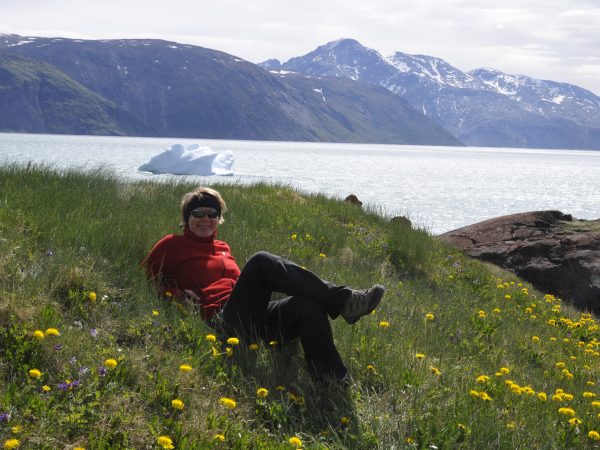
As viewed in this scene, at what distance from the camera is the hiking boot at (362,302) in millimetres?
4113

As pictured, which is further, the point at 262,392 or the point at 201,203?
the point at 201,203

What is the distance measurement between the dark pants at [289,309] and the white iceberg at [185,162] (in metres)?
38.6

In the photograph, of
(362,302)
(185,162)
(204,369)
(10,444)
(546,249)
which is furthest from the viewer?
(185,162)

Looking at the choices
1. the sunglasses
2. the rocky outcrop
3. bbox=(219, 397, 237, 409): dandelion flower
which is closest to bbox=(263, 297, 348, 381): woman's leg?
bbox=(219, 397, 237, 409): dandelion flower

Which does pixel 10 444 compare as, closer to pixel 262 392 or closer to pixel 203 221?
pixel 262 392

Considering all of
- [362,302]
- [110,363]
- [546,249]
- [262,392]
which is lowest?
[546,249]

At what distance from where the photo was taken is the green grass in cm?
340

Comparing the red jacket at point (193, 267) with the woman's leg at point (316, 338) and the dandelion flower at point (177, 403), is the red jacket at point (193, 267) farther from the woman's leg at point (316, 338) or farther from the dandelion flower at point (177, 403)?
the dandelion flower at point (177, 403)

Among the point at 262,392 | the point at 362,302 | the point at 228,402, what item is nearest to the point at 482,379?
the point at 362,302

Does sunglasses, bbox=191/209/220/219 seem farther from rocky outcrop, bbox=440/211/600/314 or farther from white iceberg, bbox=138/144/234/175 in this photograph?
white iceberg, bbox=138/144/234/175

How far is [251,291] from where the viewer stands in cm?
445

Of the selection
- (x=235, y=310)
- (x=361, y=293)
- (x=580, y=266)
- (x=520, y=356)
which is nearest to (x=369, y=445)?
(x=361, y=293)

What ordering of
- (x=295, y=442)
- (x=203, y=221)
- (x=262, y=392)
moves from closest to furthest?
(x=295, y=442)
(x=262, y=392)
(x=203, y=221)

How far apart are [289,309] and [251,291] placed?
0.30m
